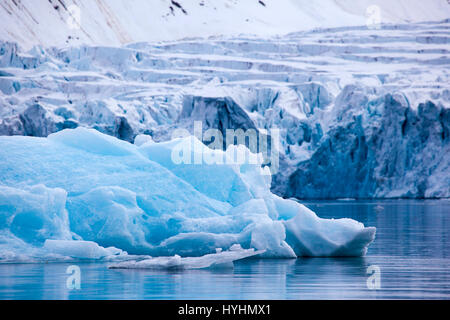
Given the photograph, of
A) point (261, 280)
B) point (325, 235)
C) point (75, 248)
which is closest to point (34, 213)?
point (75, 248)

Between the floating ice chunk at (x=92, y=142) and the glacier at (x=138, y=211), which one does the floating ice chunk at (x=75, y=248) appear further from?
the floating ice chunk at (x=92, y=142)

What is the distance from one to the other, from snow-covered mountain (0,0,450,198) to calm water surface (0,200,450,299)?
20921 millimetres

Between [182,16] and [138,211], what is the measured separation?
98.3m

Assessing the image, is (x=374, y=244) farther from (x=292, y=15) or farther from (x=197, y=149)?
(x=292, y=15)

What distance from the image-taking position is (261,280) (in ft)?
24.4

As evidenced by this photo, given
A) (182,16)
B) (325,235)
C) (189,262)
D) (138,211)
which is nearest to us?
(189,262)

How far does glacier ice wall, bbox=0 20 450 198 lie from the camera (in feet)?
100

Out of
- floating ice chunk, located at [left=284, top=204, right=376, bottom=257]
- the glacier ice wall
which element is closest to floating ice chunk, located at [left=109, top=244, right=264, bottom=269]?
floating ice chunk, located at [left=284, top=204, right=376, bottom=257]

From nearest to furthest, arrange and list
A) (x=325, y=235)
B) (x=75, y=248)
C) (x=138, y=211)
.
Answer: (x=75, y=248) < (x=138, y=211) < (x=325, y=235)

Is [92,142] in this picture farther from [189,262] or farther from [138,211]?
[189,262]

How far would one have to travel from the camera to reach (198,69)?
5328 centimetres

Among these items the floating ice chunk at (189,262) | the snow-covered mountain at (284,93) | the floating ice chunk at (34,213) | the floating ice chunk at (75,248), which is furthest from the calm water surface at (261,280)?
the snow-covered mountain at (284,93)

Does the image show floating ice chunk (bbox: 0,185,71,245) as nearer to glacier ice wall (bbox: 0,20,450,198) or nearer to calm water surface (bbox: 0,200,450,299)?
calm water surface (bbox: 0,200,450,299)

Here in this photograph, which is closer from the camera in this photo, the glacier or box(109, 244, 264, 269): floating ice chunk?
box(109, 244, 264, 269): floating ice chunk
